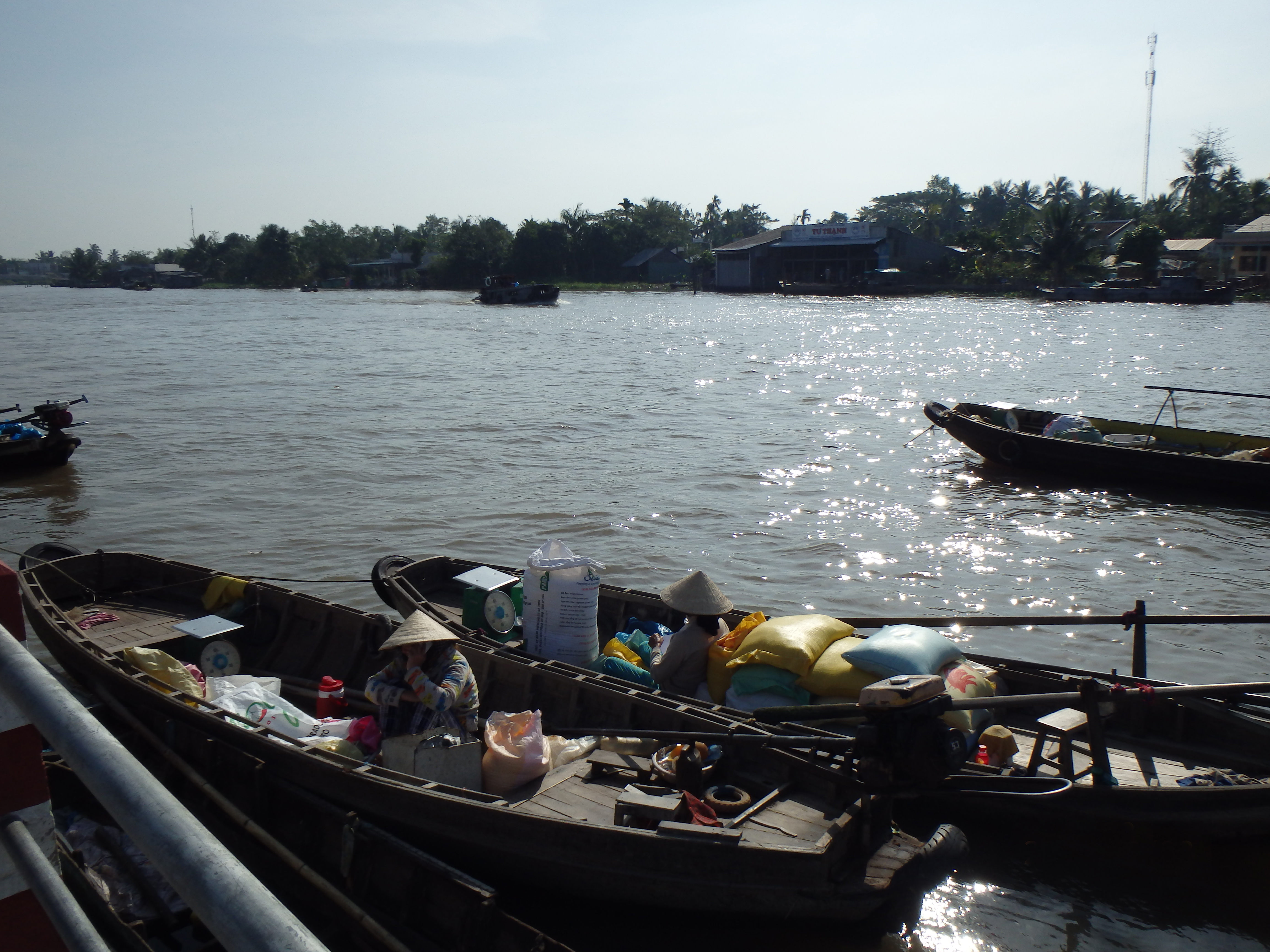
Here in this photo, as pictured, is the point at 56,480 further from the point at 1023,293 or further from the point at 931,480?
the point at 1023,293

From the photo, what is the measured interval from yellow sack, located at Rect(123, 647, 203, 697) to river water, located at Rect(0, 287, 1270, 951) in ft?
11.7

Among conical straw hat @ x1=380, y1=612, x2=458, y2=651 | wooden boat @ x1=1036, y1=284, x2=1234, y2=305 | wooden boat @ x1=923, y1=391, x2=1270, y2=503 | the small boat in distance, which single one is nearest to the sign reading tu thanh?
wooden boat @ x1=1036, y1=284, x2=1234, y2=305

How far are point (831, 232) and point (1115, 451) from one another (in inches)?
2222

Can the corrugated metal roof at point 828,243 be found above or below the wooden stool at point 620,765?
above

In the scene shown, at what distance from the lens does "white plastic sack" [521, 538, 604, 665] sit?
247 inches

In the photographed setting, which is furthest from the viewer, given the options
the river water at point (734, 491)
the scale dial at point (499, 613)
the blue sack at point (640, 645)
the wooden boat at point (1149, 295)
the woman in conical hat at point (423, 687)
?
the wooden boat at point (1149, 295)

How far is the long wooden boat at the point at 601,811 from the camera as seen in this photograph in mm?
4344

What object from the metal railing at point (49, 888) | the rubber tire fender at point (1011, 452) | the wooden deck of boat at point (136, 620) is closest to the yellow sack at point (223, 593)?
the wooden deck of boat at point (136, 620)

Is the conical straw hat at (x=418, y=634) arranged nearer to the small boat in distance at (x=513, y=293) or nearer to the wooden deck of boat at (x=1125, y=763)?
the wooden deck of boat at (x=1125, y=763)

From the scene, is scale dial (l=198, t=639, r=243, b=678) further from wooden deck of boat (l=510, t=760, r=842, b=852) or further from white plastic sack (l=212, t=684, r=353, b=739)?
wooden deck of boat (l=510, t=760, r=842, b=852)

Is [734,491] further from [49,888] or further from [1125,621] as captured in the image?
[49,888]

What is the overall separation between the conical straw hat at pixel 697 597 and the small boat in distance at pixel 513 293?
5703 cm

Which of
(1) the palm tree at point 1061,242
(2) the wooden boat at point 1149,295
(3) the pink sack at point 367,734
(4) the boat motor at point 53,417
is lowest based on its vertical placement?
(3) the pink sack at point 367,734

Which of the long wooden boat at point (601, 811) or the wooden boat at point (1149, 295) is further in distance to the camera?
the wooden boat at point (1149, 295)
